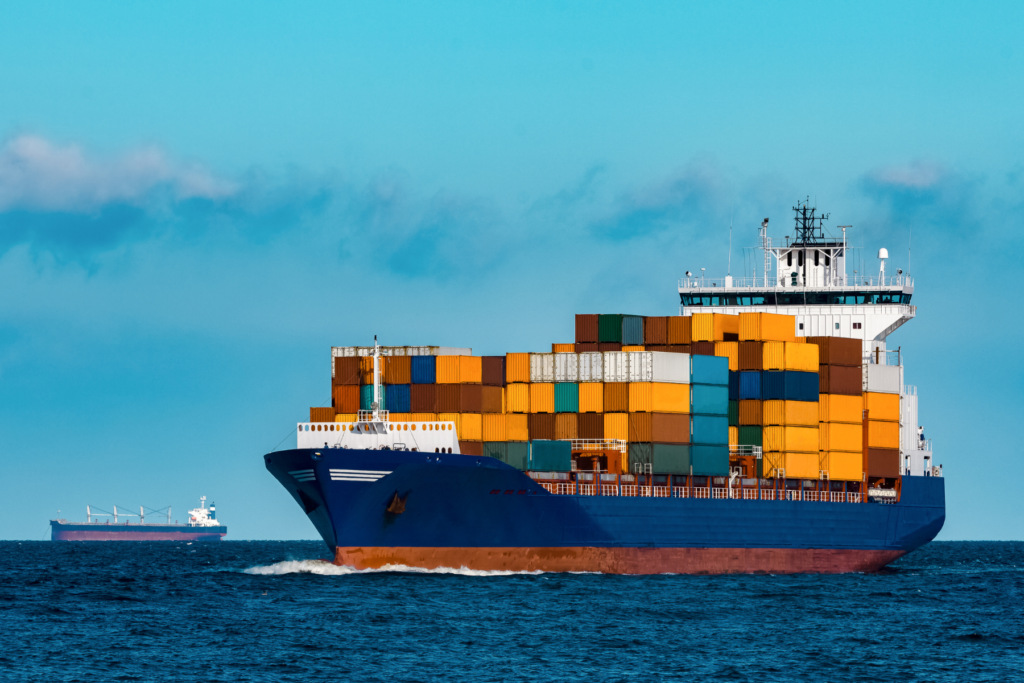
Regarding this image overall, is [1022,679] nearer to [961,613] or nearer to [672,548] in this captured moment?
[961,613]

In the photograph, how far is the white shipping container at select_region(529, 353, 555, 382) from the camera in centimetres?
5253

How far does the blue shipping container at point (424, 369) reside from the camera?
5319 cm

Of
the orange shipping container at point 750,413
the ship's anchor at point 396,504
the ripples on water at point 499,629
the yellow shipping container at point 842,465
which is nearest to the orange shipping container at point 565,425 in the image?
the ripples on water at point 499,629

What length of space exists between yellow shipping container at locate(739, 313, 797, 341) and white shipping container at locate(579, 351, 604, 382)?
7255 millimetres

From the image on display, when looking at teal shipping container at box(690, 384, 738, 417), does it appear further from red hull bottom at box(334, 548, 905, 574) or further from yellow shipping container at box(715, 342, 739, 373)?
red hull bottom at box(334, 548, 905, 574)

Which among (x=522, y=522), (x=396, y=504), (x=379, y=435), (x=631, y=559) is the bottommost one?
(x=631, y=559)

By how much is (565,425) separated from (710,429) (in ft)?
18.9

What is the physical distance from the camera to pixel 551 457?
5084cm

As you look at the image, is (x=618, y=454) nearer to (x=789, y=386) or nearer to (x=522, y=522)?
(x=522, y=522)

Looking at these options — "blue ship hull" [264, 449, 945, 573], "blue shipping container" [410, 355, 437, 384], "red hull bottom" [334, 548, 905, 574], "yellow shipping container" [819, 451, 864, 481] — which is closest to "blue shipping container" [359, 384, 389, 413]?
"blue shipping container" [410, 355, 437, 384]

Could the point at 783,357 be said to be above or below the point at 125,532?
above

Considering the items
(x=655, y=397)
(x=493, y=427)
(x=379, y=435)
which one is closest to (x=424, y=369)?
(x=493, y=427)

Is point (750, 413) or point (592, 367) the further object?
point (750, 413)

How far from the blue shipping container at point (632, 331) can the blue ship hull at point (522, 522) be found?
669cm
